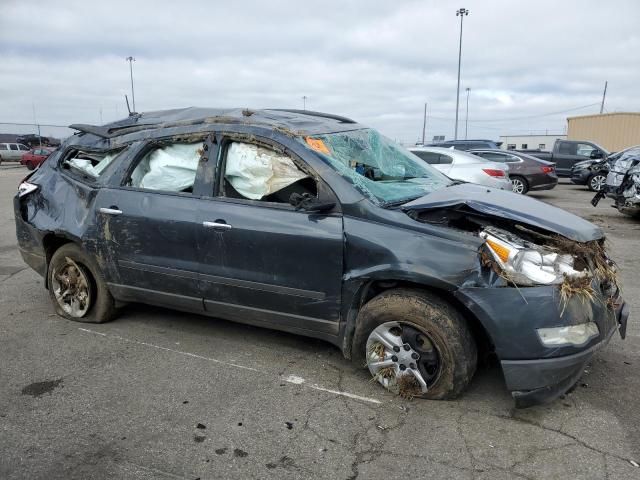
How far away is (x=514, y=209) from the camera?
3.39 meters

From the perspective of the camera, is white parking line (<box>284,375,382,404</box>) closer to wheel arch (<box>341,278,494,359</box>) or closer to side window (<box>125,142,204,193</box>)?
wheel arch (<box>341,278,494,359</box>)

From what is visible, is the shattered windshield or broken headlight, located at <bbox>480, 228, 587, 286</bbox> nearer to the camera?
broken headlight, located at <bbox>480, 228, 587, 286</bbox>

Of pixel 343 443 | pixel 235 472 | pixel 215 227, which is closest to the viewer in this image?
pixel 235 472

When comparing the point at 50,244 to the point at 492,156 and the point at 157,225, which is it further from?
the point at 492,156

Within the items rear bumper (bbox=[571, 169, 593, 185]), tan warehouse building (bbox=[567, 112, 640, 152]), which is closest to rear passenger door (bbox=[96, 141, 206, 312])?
rear bumper (bbox=[571, 169, 593, 185])

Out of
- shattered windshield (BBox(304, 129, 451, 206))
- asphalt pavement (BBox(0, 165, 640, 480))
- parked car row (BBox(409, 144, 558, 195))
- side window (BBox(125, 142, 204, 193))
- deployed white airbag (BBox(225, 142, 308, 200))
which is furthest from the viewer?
parked car row (BBox(409, 144, 558, 195))

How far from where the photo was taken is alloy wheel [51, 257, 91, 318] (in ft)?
14.9

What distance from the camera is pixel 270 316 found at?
12.2ft

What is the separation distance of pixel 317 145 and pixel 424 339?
148cm

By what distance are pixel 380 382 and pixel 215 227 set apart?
1520 mm

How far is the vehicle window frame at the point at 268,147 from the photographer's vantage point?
3.44 m

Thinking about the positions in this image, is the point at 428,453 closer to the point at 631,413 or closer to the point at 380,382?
the point at 380,382

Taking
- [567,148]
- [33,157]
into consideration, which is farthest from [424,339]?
[33,157]

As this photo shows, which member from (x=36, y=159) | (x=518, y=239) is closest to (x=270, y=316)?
(x=518, y=239)
